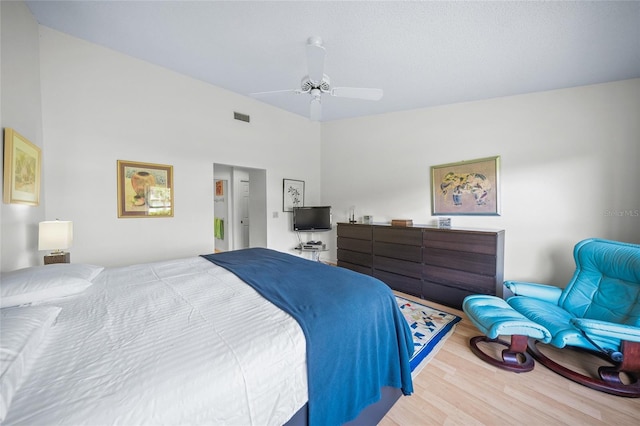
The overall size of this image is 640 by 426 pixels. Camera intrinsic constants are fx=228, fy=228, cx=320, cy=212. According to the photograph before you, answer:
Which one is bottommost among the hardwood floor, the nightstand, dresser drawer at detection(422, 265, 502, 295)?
the hardwood floor

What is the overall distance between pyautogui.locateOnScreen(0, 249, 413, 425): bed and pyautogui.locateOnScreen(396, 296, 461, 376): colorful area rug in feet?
1.93

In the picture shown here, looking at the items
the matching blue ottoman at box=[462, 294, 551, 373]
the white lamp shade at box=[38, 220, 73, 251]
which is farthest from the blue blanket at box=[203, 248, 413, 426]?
the white lamp shade at box=[38, 220, 73, 251]

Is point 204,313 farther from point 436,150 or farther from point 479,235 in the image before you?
point 436,150

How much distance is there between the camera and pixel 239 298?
134 cm

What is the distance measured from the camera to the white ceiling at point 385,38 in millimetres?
1814

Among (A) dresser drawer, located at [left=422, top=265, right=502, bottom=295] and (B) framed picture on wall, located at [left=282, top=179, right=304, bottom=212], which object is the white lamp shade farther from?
(A) dresser drawer, located at [left=422, top=265, right=502, bottom=295]

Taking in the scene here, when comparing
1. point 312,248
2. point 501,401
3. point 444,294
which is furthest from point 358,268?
point 501,401

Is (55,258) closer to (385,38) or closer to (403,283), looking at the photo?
(385,38)

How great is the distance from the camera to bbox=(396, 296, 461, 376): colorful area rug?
6.57 feet

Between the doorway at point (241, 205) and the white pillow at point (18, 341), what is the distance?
312 cm

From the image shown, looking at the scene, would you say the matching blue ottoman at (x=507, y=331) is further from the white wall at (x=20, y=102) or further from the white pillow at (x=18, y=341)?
the white wall at (x=20, y=102)

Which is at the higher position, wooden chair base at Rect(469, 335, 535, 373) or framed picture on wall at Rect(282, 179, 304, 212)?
framed picture on wall at Rect(282, 179, 304, 212)

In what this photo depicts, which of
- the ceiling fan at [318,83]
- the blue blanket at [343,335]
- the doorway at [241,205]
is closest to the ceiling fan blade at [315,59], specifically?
the ceiling fan at [318,83]

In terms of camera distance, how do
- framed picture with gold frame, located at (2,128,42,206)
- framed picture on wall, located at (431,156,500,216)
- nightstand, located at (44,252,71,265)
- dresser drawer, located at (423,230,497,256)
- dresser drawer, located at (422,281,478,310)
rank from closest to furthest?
framed picture with gold frame, located at (2,128,42,206) < nightstand, located at (44,252,71,265) < dresser drawer, located at (423,230,497,256) < dresser drawer, located at (422,281,478,310) < framed picture on wall, located at (431,156,500,216)
